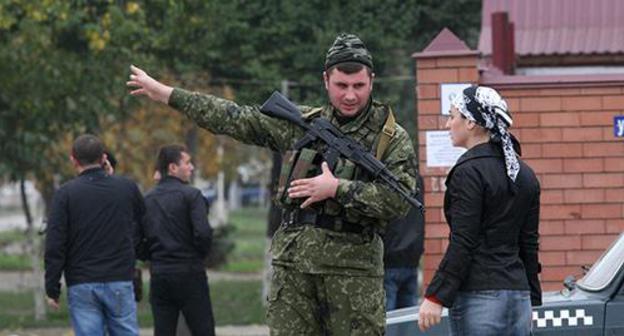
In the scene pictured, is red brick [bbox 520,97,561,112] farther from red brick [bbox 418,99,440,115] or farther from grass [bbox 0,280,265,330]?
grass [bbox 0,280,265,330]

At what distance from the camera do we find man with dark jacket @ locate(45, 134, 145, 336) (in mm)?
9594

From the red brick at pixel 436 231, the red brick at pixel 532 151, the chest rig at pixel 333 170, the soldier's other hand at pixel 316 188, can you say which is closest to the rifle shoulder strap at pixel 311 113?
the chest rig at pixel 333 170

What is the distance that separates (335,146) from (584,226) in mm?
5486

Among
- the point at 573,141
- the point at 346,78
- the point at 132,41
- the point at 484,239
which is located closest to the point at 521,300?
the point at 484,239

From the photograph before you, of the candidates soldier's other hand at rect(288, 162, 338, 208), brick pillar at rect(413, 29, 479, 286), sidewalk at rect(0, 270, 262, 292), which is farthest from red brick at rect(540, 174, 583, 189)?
sidewalk at rect(0, 270, 262, 292)

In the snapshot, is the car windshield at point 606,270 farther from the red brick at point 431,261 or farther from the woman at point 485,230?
the red brick at point 431,261

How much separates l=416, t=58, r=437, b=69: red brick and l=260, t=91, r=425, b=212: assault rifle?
16.5 feet

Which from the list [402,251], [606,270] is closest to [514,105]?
[402,251]

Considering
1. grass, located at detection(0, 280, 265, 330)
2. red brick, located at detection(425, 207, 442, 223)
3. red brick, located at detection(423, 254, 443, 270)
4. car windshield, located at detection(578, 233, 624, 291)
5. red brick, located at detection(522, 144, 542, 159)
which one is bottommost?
grass, located at detection(0, 280, 265, 330)

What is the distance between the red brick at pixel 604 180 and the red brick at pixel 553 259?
58 centimetres

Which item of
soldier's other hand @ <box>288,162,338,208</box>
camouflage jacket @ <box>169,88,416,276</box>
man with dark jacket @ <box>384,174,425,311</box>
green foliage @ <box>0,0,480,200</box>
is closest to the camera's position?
soldier's other hand @ <box>288,162,338,208</box>

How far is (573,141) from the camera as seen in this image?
11477 mm

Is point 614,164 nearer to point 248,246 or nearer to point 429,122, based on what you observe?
point 429,122

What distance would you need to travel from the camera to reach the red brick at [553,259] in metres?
11.5
